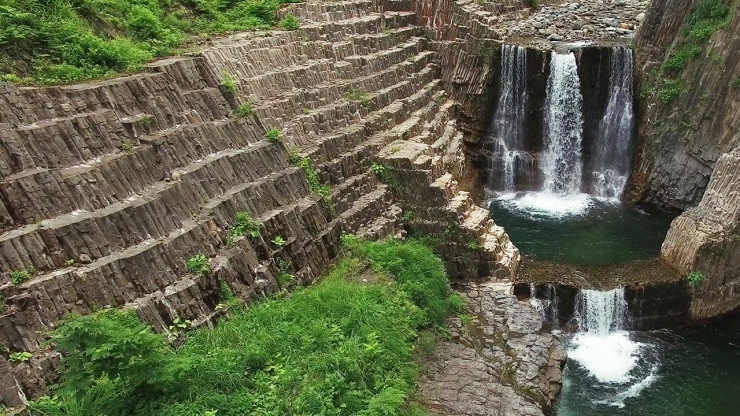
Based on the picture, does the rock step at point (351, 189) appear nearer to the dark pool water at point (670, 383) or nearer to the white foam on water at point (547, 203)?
A: the dark pool water at point (670, 383)

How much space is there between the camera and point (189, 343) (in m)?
11.0

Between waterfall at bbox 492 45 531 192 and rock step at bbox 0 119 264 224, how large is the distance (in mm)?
12559

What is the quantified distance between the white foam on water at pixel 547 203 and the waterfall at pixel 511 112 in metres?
0.94

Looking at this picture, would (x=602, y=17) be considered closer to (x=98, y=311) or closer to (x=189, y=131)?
(x=189, y=131)

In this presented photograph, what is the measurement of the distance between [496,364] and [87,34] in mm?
11482

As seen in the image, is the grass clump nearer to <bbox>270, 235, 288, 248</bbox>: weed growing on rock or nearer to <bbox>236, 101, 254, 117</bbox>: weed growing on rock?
<bbox>236, 101, 254, 117</bbox>: weed growing on rock

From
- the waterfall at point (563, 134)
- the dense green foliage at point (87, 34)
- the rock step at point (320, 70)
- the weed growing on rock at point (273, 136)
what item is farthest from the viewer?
the waterfall at point (563, 134)

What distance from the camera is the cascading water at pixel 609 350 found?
14.7 m

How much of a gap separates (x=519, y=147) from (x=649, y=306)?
924cm

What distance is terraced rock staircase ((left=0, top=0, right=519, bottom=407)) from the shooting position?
10078 mm

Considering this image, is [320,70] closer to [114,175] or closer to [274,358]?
[114,175]

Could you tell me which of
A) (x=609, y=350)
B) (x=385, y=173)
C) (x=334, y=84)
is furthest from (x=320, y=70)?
(x=609, y=350)

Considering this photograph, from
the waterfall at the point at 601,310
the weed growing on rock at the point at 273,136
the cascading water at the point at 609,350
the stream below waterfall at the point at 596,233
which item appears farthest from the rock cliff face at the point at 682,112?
the weed growing on rock at the point at 273,136

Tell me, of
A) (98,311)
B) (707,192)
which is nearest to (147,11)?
(98,311)
